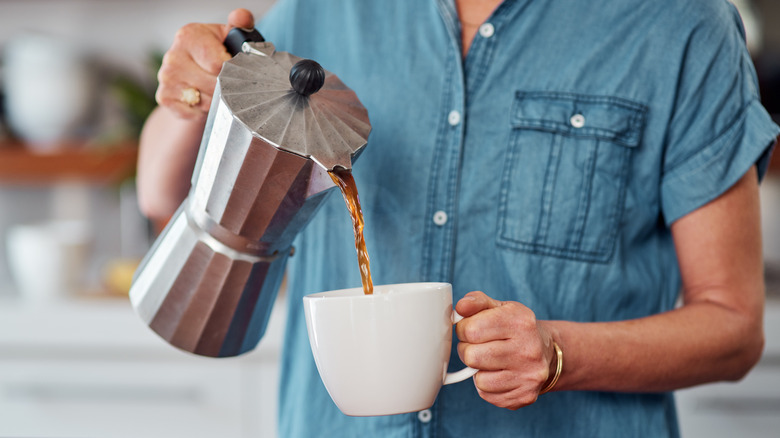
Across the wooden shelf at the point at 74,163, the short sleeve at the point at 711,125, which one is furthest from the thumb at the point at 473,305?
the wooden shelf at the point at 74,163

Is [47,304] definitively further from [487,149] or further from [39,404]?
[487,149]

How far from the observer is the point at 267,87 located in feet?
1.76

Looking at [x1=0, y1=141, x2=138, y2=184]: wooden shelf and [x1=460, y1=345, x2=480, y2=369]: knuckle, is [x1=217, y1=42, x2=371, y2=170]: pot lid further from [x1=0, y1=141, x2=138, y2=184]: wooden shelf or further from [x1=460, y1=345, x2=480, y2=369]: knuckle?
[x1=0, y1=141, x2=138, y2=184]: wooden shelf

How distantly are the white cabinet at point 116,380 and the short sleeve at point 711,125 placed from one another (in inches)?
40.8

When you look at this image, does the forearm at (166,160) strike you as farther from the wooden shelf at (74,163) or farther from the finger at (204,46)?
the wooden shelf at (74,163)

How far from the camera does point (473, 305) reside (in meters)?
0.55

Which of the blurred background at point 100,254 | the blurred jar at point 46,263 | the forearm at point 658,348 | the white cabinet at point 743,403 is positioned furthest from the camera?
the blurred jar at point 46,263

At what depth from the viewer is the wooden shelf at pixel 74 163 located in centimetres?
187

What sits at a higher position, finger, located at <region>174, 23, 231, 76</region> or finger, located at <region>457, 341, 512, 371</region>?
finger, located at <region>174, 23, 231, 76</region>

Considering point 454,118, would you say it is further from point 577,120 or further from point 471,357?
point 471,357

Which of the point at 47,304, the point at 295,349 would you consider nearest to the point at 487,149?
the point at 295,349

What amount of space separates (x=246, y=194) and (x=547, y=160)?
301mm

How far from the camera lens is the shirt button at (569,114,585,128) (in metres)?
0.70

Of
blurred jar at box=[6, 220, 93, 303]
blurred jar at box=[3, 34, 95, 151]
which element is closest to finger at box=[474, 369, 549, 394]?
blurred jar at box=[6, 220, 93, 303]
